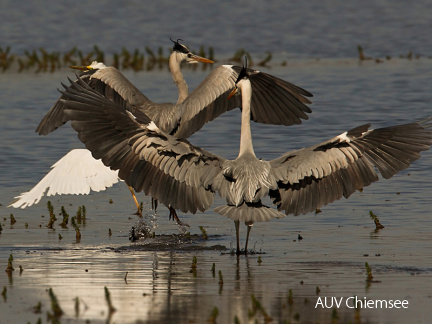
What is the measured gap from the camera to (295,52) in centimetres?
2702

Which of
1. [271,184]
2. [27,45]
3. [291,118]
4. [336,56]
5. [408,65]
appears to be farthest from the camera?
[27,45]

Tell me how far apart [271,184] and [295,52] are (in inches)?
718

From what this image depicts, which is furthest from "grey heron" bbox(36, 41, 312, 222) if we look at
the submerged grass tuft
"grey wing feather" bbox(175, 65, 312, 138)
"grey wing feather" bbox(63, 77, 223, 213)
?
"grey wing feather" bbox(63, 77, 223, 213)

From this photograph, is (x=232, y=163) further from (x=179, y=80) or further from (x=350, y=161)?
(x=179, y=80)

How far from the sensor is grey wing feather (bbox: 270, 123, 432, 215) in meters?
9.14

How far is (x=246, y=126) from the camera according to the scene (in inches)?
377

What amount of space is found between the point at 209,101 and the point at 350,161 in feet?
9.98

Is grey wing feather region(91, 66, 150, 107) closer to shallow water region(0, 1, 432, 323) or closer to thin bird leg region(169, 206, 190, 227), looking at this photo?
shallow water region(0, 1, 432, 323)

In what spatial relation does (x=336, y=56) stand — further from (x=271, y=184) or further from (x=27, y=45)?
(x=271, y=184)

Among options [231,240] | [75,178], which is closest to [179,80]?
[75,178]

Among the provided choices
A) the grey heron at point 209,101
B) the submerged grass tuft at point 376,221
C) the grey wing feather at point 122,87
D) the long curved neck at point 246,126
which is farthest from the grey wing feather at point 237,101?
the submerged grass tuft at point 376,221

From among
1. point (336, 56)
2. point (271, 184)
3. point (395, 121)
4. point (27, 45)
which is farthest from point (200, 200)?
point (27, 45)

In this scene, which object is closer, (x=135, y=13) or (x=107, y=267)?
(x=107, y=267)

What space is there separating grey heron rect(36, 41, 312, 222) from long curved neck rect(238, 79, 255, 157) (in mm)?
1898
